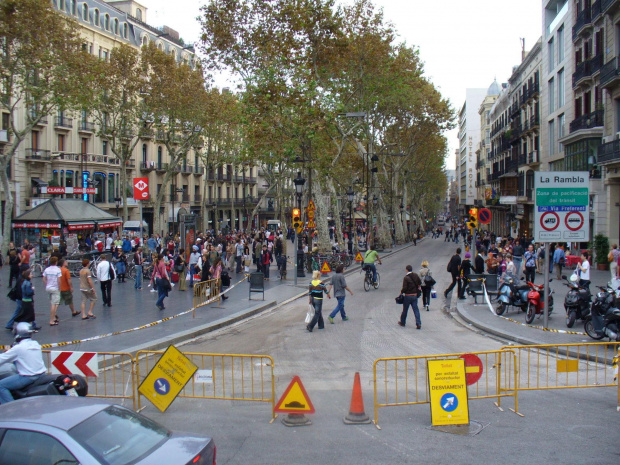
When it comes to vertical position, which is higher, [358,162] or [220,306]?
[358,162]

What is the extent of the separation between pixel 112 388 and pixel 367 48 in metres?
30.1

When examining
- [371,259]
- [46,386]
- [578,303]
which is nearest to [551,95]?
[371,259]

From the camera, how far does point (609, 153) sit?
26.5 meters

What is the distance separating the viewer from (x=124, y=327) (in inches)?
552

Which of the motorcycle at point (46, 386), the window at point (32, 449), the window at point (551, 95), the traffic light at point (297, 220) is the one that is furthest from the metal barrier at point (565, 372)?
the window at point (551, 95)

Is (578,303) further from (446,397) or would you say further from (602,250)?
(602,250)

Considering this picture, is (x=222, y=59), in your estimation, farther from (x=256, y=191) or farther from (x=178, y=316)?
(x=256, y=191)

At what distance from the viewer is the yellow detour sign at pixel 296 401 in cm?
730

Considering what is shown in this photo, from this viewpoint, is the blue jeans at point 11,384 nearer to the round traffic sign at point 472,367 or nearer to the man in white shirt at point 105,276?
the round traffic sign at point 472,367

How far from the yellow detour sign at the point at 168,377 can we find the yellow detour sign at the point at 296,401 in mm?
1367

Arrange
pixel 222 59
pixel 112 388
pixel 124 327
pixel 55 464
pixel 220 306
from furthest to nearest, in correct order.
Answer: pixel 222 59 → pixel 220 306 → pixel 124 327 → pixel 112 388 → pixel 55 464

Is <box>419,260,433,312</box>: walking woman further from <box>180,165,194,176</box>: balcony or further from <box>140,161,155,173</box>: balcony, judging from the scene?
<box>180,165,194,176</box>: balcony

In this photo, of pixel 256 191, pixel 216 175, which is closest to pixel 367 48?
pixel 216 175

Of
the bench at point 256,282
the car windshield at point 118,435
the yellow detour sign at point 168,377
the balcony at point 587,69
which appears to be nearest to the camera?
the car windshield at point 118,435
